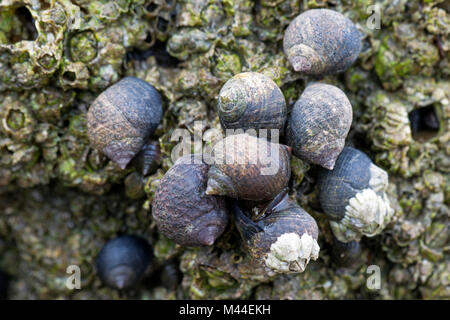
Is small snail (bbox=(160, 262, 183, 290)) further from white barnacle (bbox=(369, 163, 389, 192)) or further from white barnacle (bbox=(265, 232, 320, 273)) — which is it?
white barnacle (bbox=(369, 163, 389, 192))

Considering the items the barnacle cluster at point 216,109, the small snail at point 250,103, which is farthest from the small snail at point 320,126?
the barnacle cluster at point 216,109

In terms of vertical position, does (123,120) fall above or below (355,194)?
above

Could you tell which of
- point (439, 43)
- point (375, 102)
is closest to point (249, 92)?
point (375, 102)

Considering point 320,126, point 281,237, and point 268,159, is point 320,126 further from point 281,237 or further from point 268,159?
point 281,237

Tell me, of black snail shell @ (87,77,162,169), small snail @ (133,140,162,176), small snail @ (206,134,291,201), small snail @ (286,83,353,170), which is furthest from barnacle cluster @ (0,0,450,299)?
small snail @ (206,134,291,201)

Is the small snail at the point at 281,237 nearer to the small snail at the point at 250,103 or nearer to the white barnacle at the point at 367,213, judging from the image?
the white barnacle at the point at 367,213

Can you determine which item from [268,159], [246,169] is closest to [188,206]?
[246,169]
